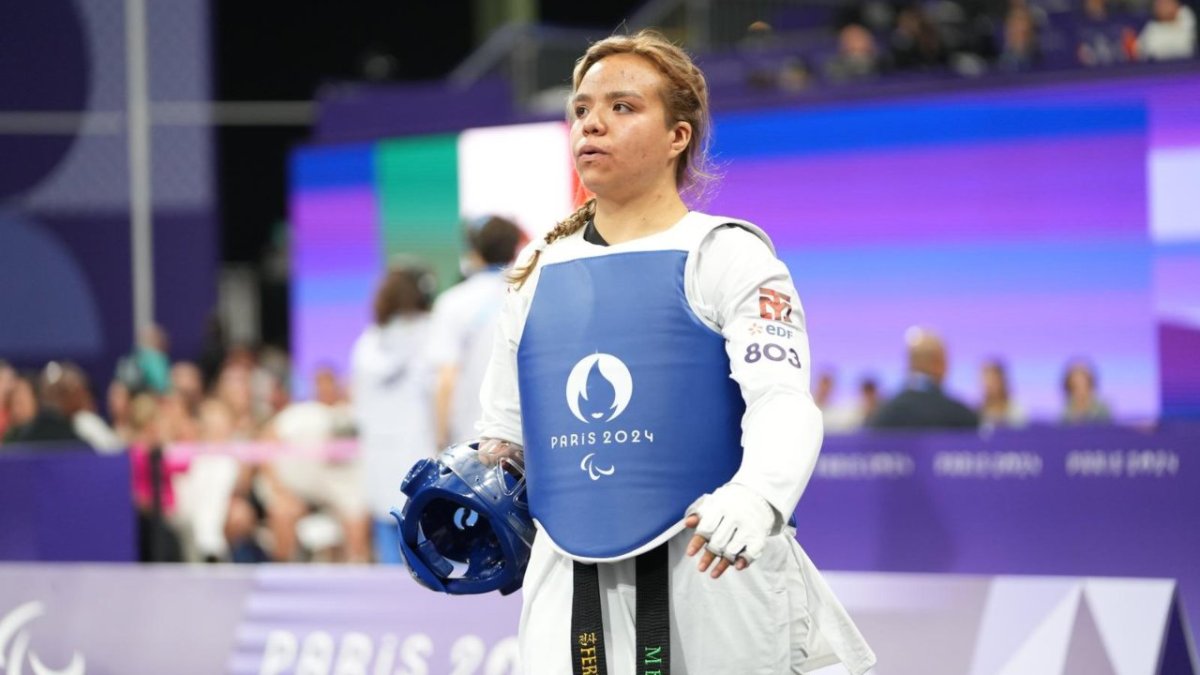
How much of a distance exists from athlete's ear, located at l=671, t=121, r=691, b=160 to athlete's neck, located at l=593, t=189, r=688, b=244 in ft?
0.27

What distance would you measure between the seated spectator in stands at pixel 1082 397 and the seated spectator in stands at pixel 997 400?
0.33 metres

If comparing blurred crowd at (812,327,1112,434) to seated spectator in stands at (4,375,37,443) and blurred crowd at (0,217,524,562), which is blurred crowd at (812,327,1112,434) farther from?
seated spectator in stands at (4,375,37,443)

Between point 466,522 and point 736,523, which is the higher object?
point 736,523

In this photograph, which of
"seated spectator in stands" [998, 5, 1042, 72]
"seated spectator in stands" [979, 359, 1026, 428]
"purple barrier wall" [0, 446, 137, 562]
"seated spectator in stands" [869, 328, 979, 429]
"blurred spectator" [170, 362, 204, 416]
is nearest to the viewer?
"purple barrier wall" [0, 446, 137, 562]

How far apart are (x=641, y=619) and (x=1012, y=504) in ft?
15.1

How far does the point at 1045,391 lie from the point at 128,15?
9.39 meters

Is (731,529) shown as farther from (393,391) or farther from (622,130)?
(393,391)

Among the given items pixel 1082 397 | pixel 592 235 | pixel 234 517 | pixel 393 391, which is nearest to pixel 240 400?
pixel 234 517

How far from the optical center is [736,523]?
9.92ft

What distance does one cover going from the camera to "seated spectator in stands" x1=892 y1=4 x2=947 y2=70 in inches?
551

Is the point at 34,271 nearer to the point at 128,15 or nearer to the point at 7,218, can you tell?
the point at 7,218

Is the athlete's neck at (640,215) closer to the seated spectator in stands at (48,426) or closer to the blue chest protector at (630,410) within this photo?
the blue chest protector at (630,410)

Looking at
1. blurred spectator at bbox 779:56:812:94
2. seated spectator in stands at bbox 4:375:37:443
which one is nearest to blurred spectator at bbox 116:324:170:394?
seated spectator in stands at bbox 4:375:37:443

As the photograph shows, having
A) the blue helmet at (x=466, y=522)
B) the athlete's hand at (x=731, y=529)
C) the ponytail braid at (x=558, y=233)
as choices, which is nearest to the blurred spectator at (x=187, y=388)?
the blue helmet at (x=466, y=522)
